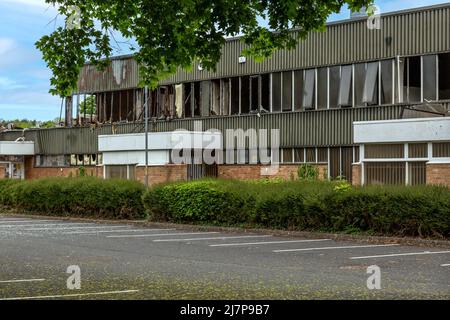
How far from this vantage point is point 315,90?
104ft

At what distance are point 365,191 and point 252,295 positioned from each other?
10.8 meters

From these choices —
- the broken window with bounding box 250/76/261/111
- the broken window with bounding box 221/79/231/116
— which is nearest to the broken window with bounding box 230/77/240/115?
the broken window with bounding box 221/79/231/116

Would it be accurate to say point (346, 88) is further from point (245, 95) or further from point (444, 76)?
point (245, 95)

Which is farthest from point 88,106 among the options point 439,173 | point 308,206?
point 439,173

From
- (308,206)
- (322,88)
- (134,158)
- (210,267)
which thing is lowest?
(210,267)

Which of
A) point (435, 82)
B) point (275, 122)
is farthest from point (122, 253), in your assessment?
point (275, 122)

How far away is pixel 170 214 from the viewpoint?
1003 inches

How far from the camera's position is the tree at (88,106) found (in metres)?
43.2

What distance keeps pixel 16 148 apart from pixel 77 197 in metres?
17.5

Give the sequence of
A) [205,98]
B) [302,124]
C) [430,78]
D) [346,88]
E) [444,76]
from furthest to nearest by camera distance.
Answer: [205,98]
[302,124]
[346,88]
[430,78]
[444,76]

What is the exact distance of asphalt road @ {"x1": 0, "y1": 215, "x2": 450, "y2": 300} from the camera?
33.2ft

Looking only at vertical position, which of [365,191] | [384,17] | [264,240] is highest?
[384,17]

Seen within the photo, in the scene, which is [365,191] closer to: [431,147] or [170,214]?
[431,147]

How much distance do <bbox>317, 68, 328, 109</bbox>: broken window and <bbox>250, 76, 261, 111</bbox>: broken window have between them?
3.63 meters
